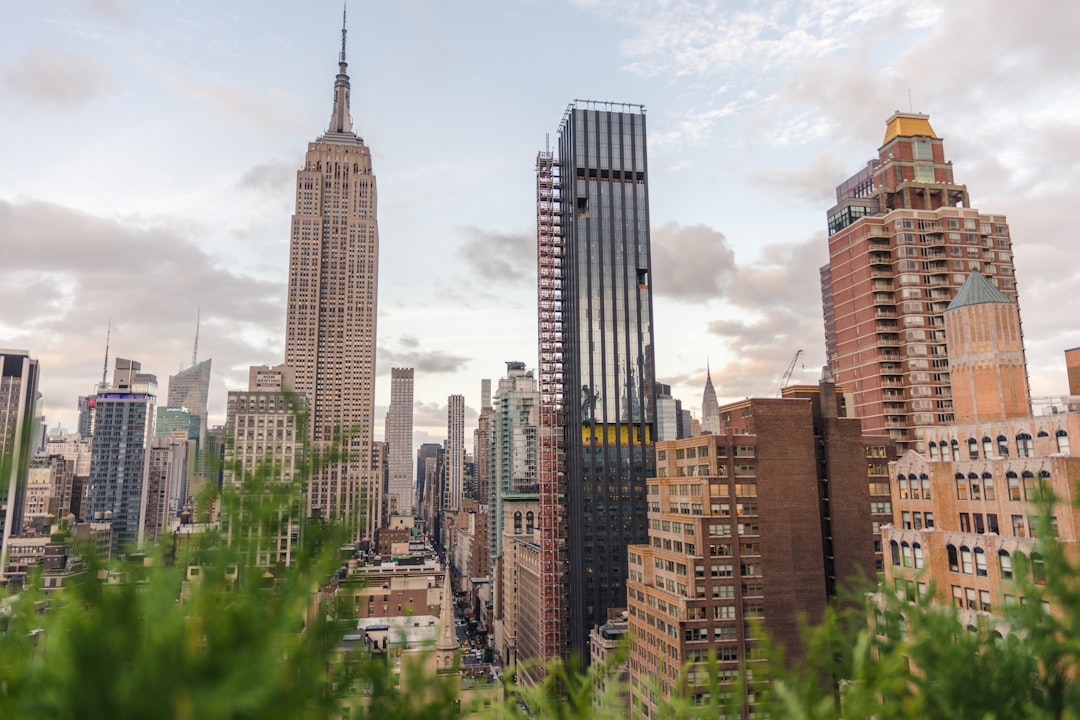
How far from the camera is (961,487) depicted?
38750 millimetres

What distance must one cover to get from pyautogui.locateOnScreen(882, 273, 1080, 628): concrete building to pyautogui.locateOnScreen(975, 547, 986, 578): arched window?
0.18 feet

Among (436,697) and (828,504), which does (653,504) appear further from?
(436,697)

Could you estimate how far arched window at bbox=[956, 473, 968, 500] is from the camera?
38.4 meters

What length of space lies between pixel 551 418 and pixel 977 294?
286 feet

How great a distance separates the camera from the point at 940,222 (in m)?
93.8

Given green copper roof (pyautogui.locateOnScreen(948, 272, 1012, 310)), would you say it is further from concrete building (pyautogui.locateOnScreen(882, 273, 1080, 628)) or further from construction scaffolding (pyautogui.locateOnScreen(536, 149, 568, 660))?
construction scaffolding (pyautogui.locateOnScreen(536, 149, 568, 660))

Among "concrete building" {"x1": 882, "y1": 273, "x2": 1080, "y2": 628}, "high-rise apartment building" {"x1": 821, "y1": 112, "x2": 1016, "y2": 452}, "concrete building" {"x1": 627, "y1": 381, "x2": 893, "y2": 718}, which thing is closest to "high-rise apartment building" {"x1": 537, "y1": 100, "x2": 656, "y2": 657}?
"high-rise apartment building" {"x1": 821, "y1": 112, "x2": 1016, "y2": 452}

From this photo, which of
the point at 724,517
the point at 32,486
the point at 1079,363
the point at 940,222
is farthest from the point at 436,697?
the point at 32,486

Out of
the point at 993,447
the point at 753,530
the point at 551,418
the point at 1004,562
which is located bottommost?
the point at 753,530

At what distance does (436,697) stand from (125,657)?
3.23m

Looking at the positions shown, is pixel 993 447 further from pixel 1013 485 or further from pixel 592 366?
pixel 592 366

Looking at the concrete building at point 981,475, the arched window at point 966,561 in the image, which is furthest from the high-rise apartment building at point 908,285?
the arched window at point 966,561

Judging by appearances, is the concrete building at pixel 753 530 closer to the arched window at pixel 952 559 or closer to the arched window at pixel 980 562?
the arched window at pixel 952 559

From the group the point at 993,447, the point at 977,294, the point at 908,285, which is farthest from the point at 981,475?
the point at 908,285
